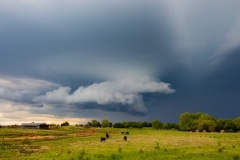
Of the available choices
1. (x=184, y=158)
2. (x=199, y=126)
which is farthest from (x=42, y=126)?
(x=184, y=158)

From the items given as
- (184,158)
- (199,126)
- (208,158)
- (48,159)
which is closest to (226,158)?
(208,158)

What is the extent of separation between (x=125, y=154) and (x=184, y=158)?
8260 mm

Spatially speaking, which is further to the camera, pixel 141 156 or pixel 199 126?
pixel 199 126

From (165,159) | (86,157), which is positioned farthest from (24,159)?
(165,159)

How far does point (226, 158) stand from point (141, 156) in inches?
398

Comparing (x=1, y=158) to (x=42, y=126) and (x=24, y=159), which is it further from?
(x=42, y=126)

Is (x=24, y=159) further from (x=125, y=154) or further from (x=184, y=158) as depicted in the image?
(x=184, y=158)

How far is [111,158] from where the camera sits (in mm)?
39156

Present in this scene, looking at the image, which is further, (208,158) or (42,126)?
(42,126)

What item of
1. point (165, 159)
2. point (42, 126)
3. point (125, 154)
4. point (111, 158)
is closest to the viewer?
point (165, 159)

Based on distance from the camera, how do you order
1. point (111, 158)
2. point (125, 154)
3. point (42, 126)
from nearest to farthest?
point (111, 158)
point (125, 154)
point (42, 126)

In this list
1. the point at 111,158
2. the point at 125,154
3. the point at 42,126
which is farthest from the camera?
the point at 42,126

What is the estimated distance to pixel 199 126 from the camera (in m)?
198

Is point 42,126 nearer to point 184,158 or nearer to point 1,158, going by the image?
point 1,158
